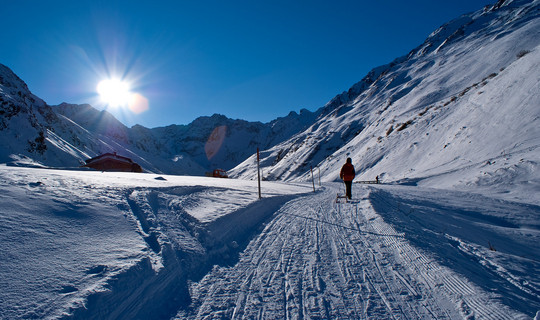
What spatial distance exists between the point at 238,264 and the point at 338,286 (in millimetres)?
1698

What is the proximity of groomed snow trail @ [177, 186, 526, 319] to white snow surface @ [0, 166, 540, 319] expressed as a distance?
0.02 meters

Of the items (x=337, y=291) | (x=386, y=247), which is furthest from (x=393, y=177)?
(x=337, y=291)

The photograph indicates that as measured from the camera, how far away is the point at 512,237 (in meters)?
5.24

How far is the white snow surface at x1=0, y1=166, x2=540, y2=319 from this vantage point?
261 centimetres

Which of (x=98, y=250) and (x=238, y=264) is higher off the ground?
(x=98, y=250)

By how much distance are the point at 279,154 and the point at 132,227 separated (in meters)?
111

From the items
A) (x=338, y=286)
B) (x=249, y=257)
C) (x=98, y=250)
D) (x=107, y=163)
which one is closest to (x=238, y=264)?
(x=249, y=257)

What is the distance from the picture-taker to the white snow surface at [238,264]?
103 inches

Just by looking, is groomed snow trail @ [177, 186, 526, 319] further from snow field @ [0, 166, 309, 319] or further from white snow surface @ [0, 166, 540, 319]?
snow field @ [0, 166, 309, 319]

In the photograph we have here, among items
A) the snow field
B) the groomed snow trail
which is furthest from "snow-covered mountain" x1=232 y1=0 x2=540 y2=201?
the snow field

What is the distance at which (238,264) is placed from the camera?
4.03 meters

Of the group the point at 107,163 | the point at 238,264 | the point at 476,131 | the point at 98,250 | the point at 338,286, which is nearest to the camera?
the point at 338,286

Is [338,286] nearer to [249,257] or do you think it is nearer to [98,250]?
[249,257]

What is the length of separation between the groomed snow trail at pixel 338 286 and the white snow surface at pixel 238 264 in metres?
0.02
